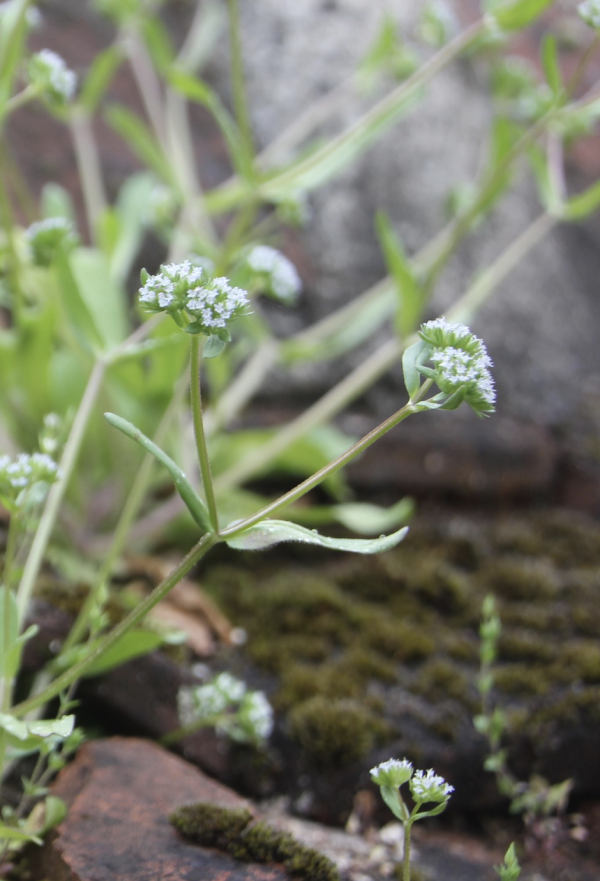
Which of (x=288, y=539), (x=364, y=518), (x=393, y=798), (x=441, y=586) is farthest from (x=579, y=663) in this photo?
(x=288, y=539)

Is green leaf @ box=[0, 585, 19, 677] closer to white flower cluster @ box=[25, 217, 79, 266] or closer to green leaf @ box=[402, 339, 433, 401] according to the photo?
green leaf @ box=[402, 339, 433, 401]

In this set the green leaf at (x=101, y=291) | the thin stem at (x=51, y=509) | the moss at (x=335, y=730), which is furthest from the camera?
Answer: the green leaf at (x=101, y=291)

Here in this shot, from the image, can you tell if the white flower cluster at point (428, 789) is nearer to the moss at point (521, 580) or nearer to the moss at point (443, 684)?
the moss at point (443, 684)

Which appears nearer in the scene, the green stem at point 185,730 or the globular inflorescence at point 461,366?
the globular inflorescence at point 461,366

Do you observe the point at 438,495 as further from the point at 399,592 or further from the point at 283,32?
the point at 283,32

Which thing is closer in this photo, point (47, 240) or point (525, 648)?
point (47, 240)

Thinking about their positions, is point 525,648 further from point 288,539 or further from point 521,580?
point 288,539

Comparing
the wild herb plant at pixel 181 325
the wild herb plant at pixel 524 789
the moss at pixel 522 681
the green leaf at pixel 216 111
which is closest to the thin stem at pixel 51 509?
the wild herb plant at pixel 181 325
